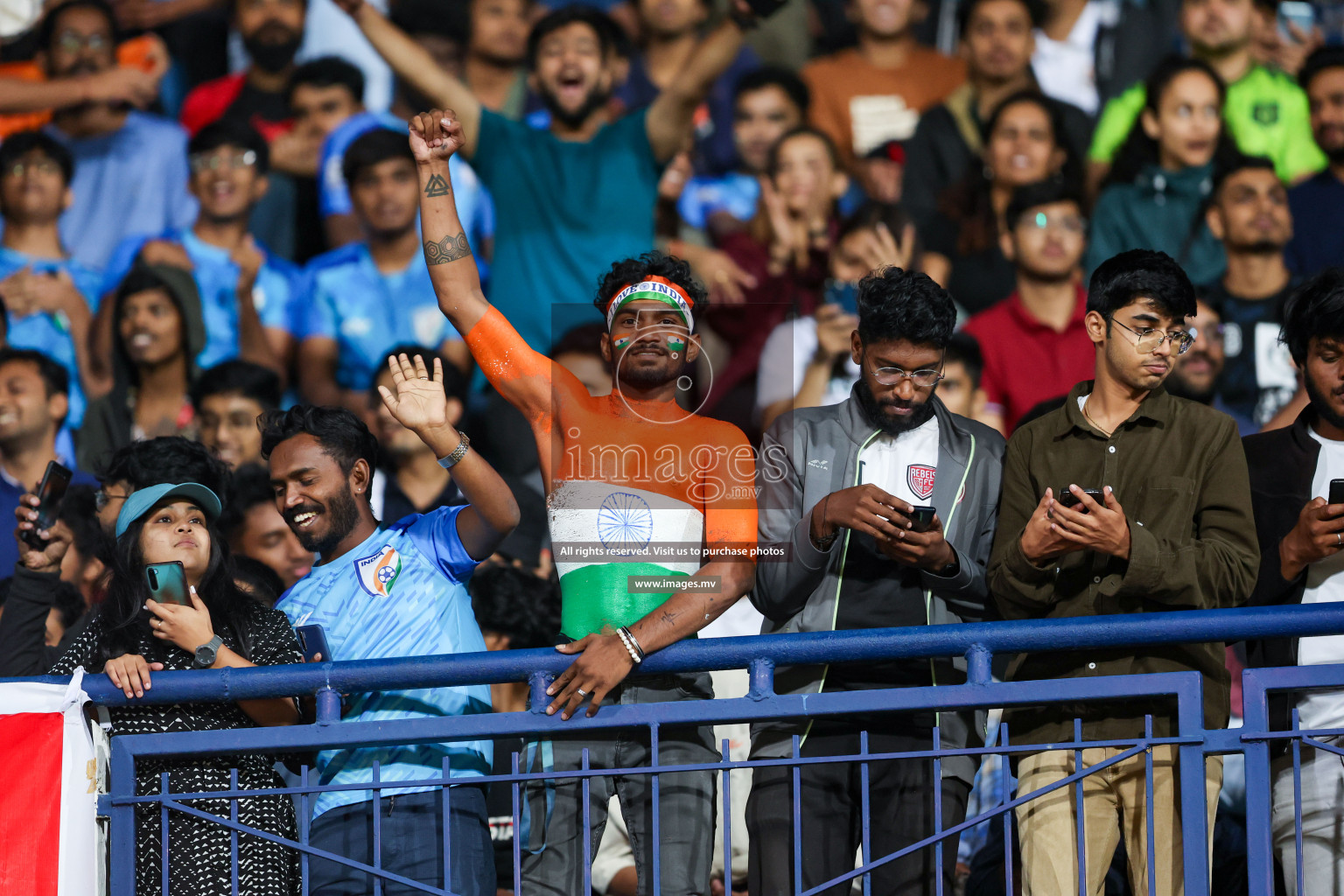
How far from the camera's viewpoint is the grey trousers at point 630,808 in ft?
11.5

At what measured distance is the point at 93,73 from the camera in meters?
7.15

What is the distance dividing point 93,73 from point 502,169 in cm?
213

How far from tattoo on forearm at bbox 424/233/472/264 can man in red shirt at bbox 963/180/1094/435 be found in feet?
9.54

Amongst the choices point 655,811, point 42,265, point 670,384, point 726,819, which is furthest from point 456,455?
point 42,265

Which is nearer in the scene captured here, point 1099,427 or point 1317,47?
point 1099,427

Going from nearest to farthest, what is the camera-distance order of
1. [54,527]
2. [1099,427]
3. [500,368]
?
[1099,427] < [500,368] < [54,527]

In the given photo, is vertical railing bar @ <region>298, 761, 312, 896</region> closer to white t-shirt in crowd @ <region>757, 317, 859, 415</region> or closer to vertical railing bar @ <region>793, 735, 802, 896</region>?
vertical railing bar @ <region>793, 735, 802, 896</region>

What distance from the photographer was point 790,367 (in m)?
5.81

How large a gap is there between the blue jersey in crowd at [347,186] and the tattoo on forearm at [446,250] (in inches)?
103

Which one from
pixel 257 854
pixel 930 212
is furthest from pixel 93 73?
pixel 257 854

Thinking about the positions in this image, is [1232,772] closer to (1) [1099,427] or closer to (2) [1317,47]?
(1) [1099,427]

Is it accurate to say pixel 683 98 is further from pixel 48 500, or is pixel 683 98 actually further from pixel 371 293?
pixel 48 500

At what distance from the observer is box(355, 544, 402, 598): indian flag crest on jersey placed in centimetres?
390

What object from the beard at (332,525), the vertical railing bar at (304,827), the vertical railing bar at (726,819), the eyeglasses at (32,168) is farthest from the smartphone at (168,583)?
the eyeglasses at (32,168)
